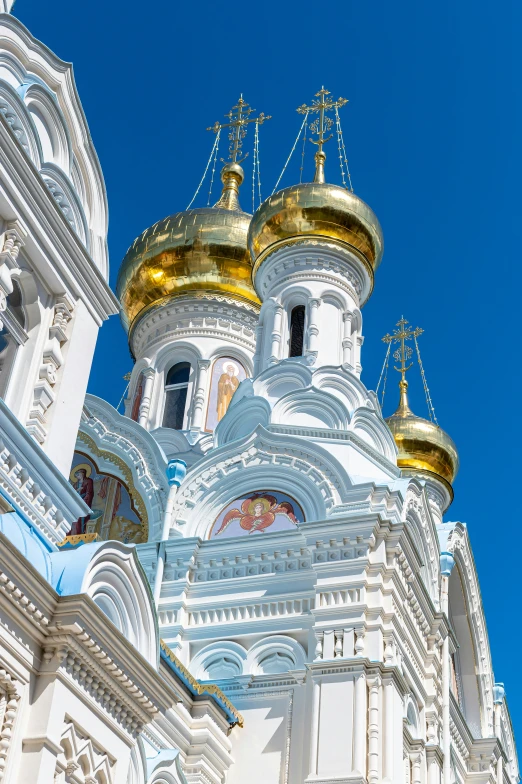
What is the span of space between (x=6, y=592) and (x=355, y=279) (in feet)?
32.0

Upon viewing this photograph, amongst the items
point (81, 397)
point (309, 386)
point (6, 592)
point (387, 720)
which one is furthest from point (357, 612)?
point (6, 592)

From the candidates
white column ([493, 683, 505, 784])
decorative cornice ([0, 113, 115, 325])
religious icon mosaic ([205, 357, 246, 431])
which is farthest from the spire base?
decorative cornice ([0, 113, 115, 325])

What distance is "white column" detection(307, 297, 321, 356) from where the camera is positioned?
1302cm

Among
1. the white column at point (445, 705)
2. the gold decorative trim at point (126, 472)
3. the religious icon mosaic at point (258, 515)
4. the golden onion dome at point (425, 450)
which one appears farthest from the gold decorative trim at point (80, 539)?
the golden onion dome at point (425, 450)

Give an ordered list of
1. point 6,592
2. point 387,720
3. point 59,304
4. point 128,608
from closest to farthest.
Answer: point 6,592 < point 128,608 < point 59,304 < point 387,720

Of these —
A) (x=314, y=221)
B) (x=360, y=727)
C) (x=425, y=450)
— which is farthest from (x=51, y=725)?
(x=425, y=450)

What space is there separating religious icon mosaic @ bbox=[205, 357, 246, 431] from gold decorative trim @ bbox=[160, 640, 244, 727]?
5939 mm

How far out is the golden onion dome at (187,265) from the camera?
54.4 feet

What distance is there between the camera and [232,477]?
11484 mm

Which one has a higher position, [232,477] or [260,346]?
[260,346]

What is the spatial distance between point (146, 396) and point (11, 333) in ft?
30.1

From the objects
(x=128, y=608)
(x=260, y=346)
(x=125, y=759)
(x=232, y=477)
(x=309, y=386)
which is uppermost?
(x=260, y=346)

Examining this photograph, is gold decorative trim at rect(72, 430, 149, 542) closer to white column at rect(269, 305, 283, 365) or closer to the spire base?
white column at rect(269, 305, 283, 365)

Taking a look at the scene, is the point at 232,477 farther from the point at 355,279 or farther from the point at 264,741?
the point at 355,279
